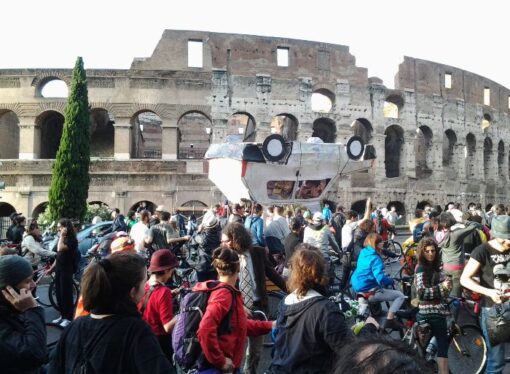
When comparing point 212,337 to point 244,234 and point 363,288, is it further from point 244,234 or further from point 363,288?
point 363,288

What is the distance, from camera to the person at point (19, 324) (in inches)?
97.0

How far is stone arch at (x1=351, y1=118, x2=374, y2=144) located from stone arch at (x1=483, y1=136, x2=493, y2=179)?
377 inches

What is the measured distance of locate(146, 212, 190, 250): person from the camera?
8.31 meters

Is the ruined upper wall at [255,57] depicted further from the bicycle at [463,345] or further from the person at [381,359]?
the person at [381,359]

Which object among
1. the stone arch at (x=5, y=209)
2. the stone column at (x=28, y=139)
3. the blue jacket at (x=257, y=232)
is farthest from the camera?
the stone arch at (x=5, y=209)

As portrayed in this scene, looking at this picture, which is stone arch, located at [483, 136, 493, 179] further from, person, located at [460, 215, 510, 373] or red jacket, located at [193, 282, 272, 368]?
red jacket, located at [193, 282, 272, 368]

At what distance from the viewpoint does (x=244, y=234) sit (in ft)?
15.5

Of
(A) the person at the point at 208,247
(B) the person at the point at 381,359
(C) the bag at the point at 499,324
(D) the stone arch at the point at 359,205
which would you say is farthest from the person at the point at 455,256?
(D) the stone arch at the point at 359,205

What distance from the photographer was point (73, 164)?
62.5 feet

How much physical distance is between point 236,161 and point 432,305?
9.07 meters

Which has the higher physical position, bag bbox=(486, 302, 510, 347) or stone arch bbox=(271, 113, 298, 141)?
stone arch bbox=(271, 113, 298, 141)

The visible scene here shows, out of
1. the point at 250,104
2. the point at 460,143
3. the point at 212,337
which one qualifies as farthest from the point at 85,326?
the point at 460,143

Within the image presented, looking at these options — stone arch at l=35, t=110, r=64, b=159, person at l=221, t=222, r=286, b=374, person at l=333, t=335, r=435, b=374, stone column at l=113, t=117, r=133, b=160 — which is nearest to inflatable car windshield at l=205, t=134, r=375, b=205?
person at l=221, t=222, r=286, b=374

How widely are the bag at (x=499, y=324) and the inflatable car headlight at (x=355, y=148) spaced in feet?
32.9
